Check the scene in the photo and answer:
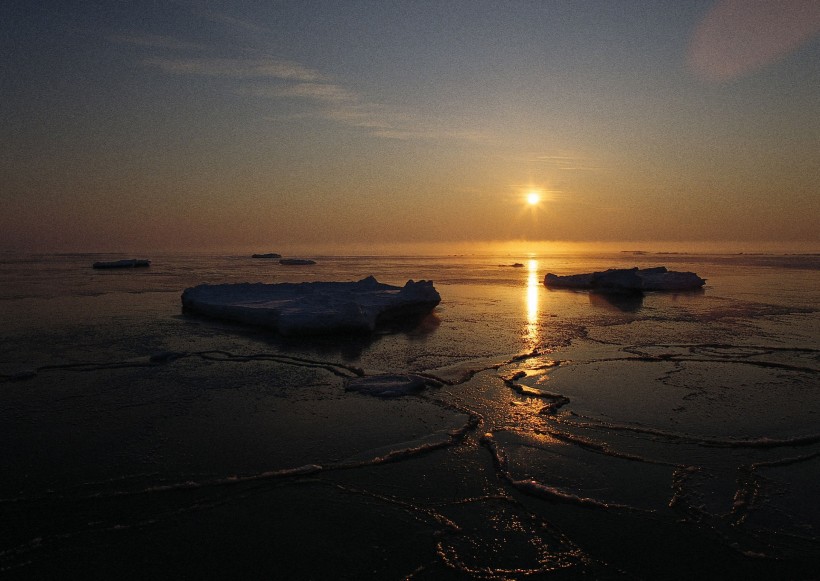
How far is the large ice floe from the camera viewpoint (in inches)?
348

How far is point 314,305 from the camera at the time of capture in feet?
31.3

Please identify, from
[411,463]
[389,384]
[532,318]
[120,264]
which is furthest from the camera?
[120,264]

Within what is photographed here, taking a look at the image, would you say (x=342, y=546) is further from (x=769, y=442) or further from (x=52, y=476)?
(x=769, y=442)

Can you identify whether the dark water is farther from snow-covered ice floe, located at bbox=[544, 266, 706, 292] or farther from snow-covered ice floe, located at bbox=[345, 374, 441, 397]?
snow-covered ice floe, located at bbox=[544, 266, 706, 292]

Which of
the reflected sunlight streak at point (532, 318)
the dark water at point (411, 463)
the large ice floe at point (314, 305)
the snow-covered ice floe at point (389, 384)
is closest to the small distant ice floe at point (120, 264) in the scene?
the large ice floe at point (314, 305)

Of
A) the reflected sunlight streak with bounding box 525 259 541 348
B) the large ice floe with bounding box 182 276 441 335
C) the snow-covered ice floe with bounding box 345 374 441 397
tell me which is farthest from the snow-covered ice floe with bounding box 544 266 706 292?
the snow-covered ice floe with bounding box 345 374 441 397

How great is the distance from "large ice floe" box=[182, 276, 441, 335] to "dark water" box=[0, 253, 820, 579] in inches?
46.1

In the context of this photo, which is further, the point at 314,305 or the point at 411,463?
the point at 314,305

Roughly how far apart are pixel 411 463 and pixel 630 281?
14623mm

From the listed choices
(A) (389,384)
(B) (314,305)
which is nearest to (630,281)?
(B) (314,305)

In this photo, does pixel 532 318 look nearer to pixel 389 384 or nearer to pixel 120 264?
pixel 389 384

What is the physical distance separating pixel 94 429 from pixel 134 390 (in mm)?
1177

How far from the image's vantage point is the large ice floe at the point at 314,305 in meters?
8.84

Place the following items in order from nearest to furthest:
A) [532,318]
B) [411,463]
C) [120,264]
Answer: [411,463], [532,318], [120,264]
